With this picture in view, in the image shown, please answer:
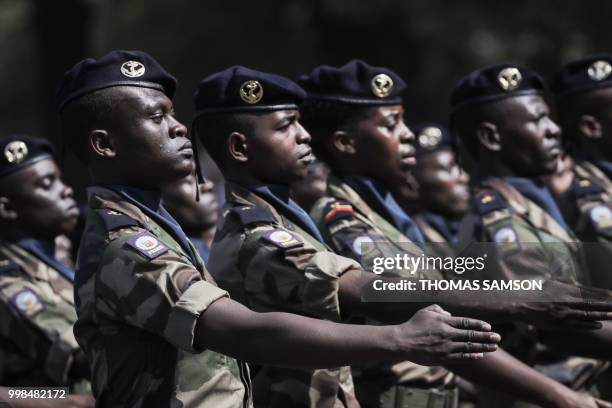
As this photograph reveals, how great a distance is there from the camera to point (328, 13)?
52.2 feet

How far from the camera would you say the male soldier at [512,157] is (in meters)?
6.57

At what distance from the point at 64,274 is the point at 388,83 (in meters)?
2.09

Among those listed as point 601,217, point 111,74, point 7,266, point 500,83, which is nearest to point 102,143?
point 111,74

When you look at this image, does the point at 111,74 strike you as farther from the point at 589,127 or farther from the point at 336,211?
the point at 589,127

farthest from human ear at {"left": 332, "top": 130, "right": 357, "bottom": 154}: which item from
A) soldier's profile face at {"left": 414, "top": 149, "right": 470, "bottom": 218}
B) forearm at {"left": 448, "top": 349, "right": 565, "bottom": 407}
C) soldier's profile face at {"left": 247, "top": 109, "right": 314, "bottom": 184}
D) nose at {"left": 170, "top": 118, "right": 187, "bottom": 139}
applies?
soldier's profile face at {"left": 414, "top": 149, "right": 470, "bottom": 218}

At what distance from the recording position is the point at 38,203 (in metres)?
6.94

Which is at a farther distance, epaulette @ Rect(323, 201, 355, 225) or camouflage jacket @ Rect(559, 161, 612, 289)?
camouflage jacket @ Rect(559, 161, 612, 289)

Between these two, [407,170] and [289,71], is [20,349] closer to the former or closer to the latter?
[407,170]

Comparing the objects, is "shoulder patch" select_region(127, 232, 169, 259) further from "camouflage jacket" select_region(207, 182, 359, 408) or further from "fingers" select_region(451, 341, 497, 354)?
"fingers" select_region(451, 341, 497, 354)

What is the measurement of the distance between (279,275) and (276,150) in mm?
766

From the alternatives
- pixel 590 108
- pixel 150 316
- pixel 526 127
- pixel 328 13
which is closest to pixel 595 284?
pixel 150 316

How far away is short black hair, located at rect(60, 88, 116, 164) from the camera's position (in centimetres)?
468

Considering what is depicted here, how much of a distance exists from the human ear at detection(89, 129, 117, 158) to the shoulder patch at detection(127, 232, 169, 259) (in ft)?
1.69

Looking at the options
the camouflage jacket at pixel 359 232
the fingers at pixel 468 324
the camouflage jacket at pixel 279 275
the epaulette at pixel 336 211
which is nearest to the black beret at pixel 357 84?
the camouflage jacket at pixel 359 232
